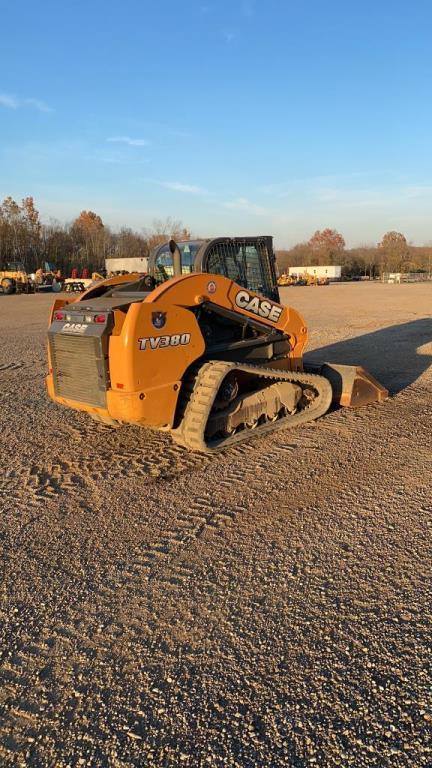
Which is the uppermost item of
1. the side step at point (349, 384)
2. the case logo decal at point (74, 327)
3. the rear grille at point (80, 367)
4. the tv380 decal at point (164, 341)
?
the case logo decal at point (74, 327)

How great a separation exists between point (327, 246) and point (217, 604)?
378 ft

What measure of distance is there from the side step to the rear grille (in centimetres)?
339

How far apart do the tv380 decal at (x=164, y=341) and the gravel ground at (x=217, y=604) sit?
1.22 metres

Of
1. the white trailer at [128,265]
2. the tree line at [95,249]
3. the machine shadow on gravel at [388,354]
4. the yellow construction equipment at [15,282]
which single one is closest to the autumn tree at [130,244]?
the tree line at [95,249]

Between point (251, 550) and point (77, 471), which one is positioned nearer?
point (251, 550)

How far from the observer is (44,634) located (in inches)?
118

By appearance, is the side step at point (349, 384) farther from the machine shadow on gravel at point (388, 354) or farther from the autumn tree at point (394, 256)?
the autumn tree at point (394, 256)

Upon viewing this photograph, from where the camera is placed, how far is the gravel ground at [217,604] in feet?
7.68

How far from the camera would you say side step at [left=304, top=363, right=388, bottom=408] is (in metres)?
7.18

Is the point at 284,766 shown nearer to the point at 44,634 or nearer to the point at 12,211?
the point at 44,634

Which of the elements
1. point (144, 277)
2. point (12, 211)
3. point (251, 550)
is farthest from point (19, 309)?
point (12, 211)

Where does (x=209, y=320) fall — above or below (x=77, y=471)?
above

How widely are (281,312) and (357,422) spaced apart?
1.72 m

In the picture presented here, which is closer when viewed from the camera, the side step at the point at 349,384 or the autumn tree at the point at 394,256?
the side step at the point at 349,384
